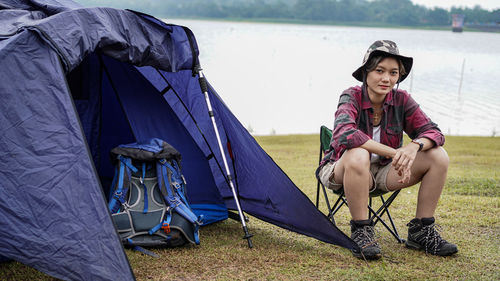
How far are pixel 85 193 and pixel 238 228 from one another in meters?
1.63

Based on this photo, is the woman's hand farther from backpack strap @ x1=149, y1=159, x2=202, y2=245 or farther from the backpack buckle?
the backpack buckle

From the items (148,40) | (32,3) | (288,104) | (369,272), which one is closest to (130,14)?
(148,40)

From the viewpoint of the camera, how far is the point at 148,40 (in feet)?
11.3

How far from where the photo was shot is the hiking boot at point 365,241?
3457mm

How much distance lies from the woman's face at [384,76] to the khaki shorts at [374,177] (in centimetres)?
48

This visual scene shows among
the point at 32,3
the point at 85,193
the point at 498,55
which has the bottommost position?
the point at 498,55

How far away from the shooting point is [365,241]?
3.47m

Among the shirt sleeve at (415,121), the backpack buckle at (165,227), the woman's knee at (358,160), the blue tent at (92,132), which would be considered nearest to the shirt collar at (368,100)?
the shirt sleeve at (415,121)

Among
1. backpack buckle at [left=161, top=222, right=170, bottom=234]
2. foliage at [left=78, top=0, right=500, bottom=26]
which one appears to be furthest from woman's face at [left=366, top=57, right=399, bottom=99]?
foliage at [left=78, top=0, right=500, bottom=26]

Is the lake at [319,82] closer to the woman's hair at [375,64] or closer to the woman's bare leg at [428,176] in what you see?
the woman's hair at [375,64]

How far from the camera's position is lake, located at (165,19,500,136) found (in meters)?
16.1

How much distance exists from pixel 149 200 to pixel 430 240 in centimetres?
180

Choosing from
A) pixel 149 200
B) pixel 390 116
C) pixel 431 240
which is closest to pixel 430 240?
pixel 431 240

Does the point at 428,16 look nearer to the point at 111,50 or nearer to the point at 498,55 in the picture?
the point at 498,55
